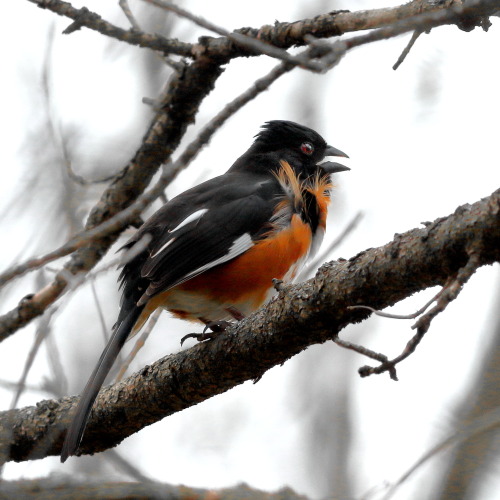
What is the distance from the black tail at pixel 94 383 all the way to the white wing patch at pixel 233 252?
1.28ft

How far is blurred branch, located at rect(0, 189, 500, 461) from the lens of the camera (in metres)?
2.41

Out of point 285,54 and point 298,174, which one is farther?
point 298,174

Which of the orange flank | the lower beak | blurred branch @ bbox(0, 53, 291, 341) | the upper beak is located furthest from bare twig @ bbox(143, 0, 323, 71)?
the upper beak

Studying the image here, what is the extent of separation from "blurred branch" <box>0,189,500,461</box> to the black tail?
0.41 feet

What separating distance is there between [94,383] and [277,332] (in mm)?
1157

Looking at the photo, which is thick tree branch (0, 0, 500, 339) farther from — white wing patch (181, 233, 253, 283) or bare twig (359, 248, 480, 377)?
bare twig (359, 248, 480, 377)

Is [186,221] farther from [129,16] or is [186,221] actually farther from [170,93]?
[129,16]

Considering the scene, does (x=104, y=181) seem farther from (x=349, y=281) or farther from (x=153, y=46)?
(x=349, y=281)

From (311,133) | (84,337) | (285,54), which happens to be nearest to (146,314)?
(311,133)

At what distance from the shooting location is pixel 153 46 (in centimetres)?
428

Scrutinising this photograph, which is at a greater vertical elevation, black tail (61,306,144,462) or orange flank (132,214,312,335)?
orange flank (132,214,312,335)

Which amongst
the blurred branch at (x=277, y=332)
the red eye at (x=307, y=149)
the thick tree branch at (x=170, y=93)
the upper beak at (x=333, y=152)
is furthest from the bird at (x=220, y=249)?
the upper beak at (x=333, y=152)

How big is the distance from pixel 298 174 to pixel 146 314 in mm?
1688

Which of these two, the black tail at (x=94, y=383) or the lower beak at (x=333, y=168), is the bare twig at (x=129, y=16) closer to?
the black tail at (x=94, y=383)
